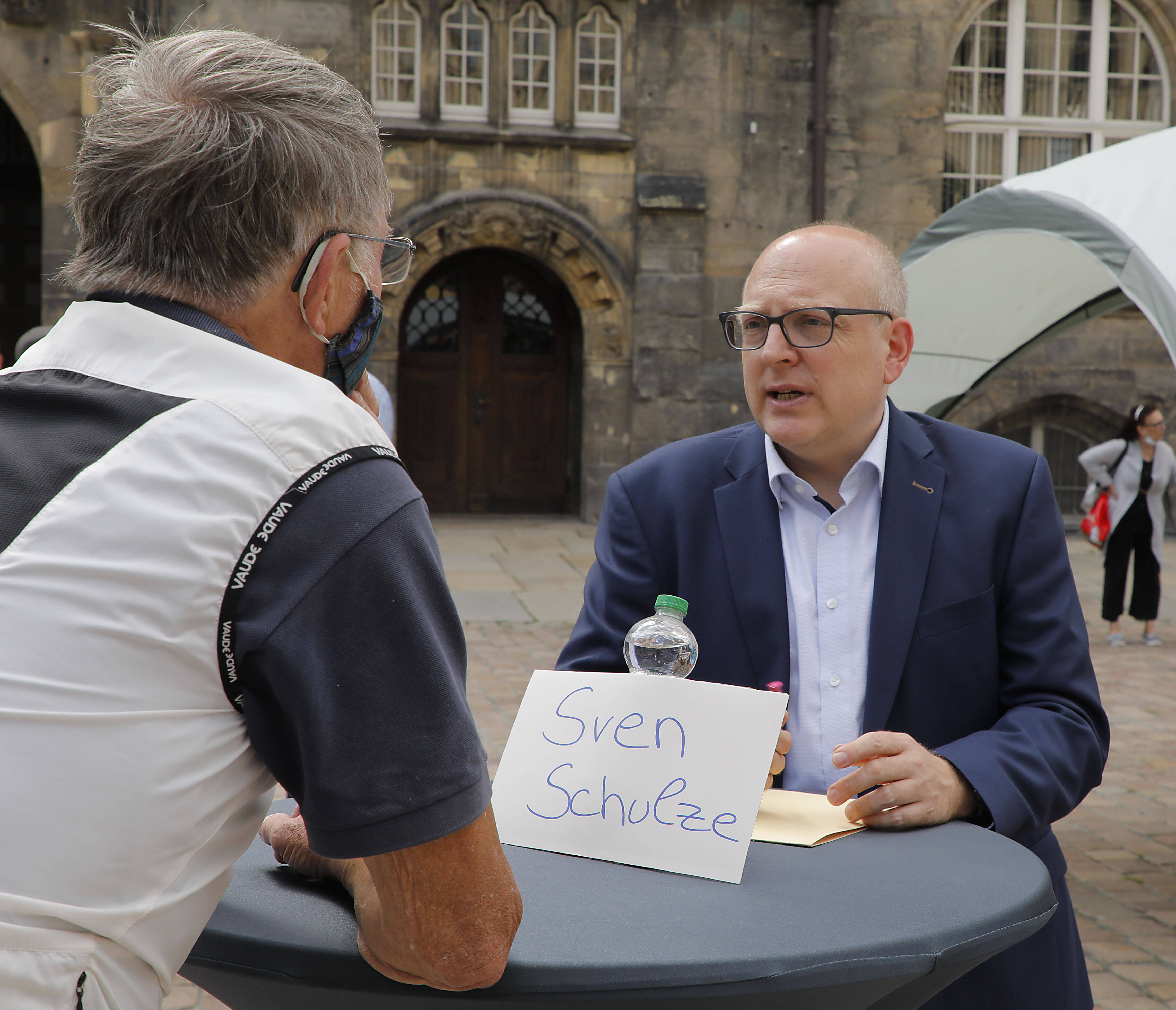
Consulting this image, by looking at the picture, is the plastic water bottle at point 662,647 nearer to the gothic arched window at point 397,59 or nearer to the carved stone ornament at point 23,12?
the gothic arched window at point 397,59

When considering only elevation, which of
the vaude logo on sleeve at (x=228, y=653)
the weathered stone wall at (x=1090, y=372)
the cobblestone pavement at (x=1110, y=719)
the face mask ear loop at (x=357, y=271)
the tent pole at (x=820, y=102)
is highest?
the tent pole at (x=820, y=102)

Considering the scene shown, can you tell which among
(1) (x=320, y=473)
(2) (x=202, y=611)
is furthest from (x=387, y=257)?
(2) (x=202, y=611)

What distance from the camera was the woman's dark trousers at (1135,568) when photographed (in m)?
8.70

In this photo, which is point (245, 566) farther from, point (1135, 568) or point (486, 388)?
point (486, 388)

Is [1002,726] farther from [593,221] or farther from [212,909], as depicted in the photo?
[593,221]

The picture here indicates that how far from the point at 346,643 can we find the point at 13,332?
17.2 metres

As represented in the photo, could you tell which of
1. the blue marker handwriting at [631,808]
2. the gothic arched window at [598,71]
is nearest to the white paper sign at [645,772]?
the blue marker handwriting at [631,808]

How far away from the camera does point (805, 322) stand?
7.32 ft

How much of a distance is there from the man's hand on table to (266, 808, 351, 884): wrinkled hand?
245 mm

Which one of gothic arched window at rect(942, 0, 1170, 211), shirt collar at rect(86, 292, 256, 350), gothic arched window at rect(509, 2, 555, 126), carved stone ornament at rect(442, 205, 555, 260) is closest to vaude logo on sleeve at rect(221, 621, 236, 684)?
shirt collar at rect(86, 292, 256, 350)

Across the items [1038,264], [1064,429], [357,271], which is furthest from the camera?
[1064,429]

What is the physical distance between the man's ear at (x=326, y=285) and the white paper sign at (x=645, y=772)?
564 mm

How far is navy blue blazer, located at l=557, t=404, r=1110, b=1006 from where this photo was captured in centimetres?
203

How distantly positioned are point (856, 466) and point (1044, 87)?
15.0 m
